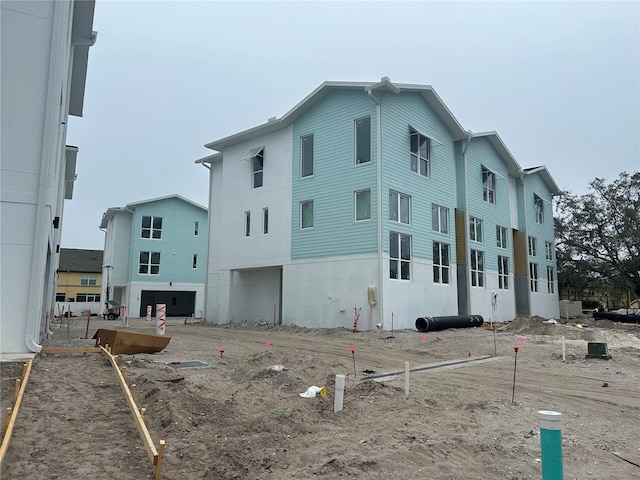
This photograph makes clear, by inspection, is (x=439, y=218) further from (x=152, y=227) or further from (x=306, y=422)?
(x=152, y=227)

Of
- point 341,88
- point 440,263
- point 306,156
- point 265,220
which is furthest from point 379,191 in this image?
point 265,220

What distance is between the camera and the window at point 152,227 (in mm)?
40219

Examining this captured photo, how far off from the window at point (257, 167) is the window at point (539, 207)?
21.1 metres

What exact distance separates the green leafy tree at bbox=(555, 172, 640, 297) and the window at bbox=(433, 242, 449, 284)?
765 inches

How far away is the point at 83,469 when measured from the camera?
4.31 m

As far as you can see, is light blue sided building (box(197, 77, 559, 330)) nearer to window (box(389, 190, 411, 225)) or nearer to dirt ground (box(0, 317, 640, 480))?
window (box(389, 190, 411, 225))

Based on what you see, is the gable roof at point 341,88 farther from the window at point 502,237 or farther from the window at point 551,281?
Result: the window at point 551,281

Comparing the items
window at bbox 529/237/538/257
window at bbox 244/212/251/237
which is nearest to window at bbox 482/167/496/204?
window at bbox 529/237/538/257

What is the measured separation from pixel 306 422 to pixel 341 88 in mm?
18409

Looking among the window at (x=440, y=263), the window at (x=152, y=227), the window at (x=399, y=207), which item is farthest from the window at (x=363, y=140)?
the window at (x=152, y=227)

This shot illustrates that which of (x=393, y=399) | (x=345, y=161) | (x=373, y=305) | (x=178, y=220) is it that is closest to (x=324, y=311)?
(x=373, y=305)

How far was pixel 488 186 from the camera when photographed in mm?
28938

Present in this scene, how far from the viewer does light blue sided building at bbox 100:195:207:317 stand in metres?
39.6

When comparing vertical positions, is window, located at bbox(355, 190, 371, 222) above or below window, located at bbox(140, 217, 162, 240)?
below
